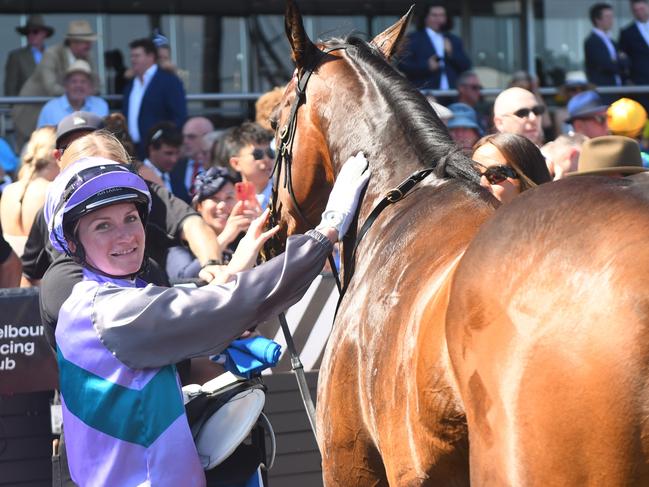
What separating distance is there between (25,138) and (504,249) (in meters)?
8.02

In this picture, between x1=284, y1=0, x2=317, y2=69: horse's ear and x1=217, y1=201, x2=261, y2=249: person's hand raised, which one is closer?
x1=284, y1=0, x2=317, y2=69: horse's ear

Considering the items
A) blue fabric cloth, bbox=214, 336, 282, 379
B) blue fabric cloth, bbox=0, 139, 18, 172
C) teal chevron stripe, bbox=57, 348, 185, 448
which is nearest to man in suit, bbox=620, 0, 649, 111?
blue fabric cloth, bbox=0, 139, 18, 172

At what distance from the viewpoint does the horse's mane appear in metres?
3.23

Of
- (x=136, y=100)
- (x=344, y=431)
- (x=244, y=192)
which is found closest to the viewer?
(x=344, y=431)

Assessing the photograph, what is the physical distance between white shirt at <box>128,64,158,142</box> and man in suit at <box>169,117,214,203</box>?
534mm

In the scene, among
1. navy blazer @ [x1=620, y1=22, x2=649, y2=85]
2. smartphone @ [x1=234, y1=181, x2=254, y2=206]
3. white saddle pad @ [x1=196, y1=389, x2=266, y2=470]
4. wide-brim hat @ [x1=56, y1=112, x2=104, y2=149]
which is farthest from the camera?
navy blazer @ [x1=620, y1=22, x2=649, y2=85]

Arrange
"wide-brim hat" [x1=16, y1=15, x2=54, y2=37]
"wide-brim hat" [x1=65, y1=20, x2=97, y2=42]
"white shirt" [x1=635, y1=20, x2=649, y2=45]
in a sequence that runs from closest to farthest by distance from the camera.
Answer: "wide-brim hat" [x1=65, y1=20, x2=97, y2=42]
"wide-brim hat" [x1=16, y1=15, x2=54, y2=37]
"white shirt" [x1=635, y1=20, x2=649, y2=45]

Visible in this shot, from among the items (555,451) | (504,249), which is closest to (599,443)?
(555,451)

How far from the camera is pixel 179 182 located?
27.8 feet

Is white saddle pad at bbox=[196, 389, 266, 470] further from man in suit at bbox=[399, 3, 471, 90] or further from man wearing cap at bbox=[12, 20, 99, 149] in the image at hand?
man in suit at bbox=[399, 3, 471, 90]

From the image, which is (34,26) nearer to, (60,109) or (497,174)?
(60,109)

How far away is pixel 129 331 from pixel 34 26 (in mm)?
8145

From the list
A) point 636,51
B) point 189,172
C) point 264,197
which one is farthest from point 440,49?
point 264,197

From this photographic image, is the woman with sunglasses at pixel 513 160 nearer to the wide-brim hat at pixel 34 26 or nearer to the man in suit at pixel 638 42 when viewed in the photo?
the wide-brim hat at pixel 34 26
